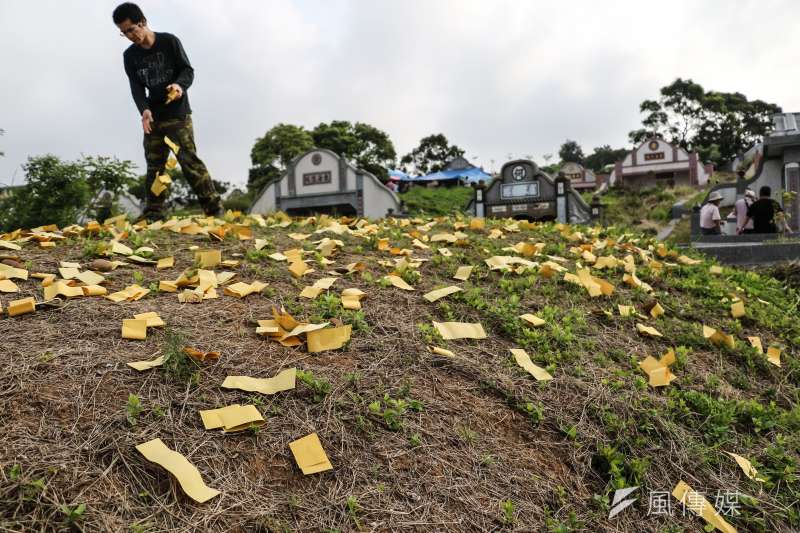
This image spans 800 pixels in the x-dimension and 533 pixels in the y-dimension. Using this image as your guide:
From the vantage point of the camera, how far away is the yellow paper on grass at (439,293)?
3141 millimetres

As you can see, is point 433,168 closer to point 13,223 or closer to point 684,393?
point 13,223

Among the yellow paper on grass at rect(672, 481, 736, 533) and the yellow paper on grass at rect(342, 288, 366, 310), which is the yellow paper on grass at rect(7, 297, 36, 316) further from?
the yellow paper on grass at rect(672, 481, 736, 533)

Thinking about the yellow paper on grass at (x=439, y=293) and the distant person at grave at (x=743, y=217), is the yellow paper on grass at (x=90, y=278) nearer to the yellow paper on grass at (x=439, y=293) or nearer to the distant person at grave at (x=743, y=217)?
the yellow paper on grass at (x=439, y=293)

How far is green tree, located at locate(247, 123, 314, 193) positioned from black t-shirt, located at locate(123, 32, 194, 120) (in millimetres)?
33017

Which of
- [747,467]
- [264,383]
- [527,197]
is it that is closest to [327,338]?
[264,383]

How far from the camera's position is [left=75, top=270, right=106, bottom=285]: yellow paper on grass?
2934mm

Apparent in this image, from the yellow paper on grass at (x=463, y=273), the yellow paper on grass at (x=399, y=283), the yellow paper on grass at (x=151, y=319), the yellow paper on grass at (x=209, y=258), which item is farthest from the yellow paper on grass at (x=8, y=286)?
the yellow paper on grass at (x=463, y=273)

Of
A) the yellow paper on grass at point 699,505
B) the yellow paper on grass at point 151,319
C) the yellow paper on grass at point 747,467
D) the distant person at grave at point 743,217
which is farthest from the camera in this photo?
the distant person at grave at point 743,217

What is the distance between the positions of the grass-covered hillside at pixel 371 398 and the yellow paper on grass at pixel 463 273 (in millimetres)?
14

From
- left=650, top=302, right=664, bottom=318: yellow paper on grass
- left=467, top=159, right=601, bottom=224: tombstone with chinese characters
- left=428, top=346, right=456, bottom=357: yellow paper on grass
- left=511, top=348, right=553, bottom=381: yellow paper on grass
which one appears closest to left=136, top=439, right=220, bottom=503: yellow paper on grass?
left=428, top=346, right=456, bottom=357: yellow paper on grass

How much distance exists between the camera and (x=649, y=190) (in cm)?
2928

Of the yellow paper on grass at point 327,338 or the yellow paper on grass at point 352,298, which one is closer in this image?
the yellow paper on grass at point 327,338

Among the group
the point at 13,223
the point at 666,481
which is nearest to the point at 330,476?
the point at 666,481

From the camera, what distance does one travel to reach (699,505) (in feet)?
6.67
